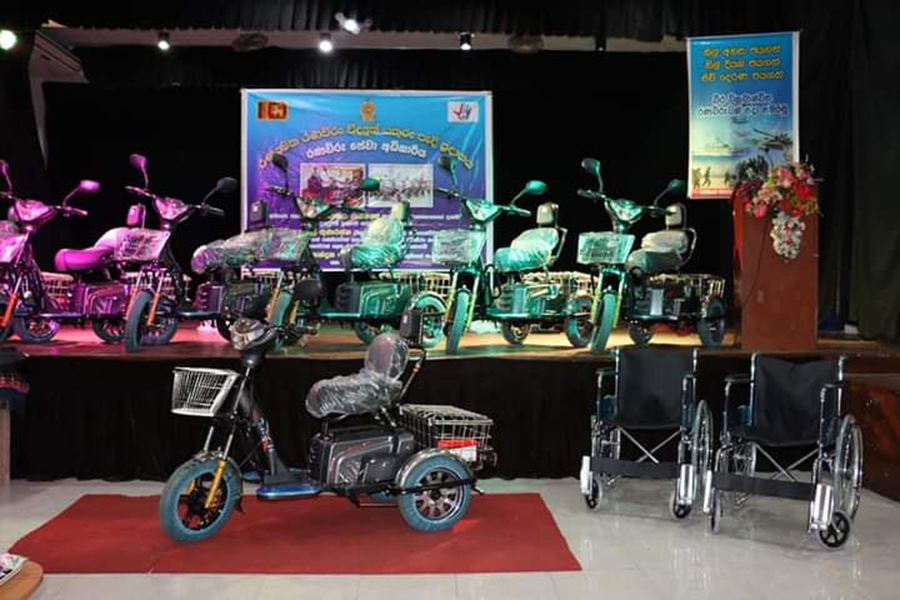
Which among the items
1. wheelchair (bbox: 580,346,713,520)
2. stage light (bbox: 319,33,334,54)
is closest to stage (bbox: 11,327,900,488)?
→ wheelchair (bbox: 580,346,713,520)

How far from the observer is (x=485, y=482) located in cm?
514

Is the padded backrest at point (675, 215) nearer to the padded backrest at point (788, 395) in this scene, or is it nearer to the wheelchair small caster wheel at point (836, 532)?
the padded backrest at point (788, 395)

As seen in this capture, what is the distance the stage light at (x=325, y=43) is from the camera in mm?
8625

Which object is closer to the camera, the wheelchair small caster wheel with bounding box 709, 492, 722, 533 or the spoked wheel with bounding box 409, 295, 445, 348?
the wheelchair small caster wheel with bounding box 709, 492, 722, 533

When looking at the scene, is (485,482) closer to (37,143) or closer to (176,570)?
(176,570)

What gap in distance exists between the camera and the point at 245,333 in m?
3.97

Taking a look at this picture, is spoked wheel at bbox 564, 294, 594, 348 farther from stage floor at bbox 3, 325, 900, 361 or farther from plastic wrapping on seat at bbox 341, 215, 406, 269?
plastic wrapping on seat at bbox 341, 215, 406, 269

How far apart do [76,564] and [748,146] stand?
17.3ft

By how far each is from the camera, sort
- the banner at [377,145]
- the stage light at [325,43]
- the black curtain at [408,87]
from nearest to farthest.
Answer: the stage light at [325,43] → the banner at [377,145] → the black curtain at [408,87]

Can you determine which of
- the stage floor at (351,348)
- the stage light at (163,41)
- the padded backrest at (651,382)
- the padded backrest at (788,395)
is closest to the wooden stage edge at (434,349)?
the stage floor at (351,348)

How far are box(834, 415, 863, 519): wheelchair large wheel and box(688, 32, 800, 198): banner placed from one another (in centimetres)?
297

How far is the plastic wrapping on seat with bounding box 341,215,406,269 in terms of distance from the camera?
576 centimetres

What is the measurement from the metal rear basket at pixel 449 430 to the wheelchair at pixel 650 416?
58cm

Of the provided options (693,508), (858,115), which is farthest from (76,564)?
(858,115)
